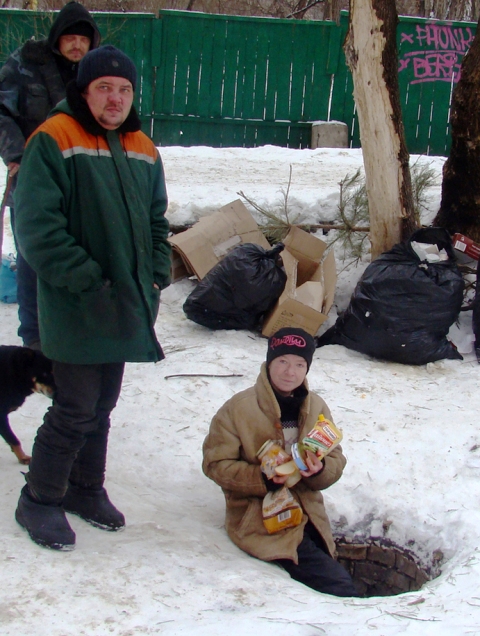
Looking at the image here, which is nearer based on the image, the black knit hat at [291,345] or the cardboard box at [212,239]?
the black knit hat at [291,345]

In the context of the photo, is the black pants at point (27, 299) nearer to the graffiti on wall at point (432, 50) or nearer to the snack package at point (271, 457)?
the snack package at point (271, 457)

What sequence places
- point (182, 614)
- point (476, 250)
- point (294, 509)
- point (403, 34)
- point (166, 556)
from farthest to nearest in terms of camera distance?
point (403, 34), point (476, 250), point (294, 509), point (166, 556), point (182, 614)

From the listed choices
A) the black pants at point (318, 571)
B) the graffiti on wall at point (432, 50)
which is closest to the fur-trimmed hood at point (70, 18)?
the black pants at point (318, 571)

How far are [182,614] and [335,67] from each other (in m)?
9.74

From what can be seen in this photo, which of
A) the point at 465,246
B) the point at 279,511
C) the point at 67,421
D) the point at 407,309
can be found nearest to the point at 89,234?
the point at 67,421

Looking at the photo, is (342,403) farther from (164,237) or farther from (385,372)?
(164,237)

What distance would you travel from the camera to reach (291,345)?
8.68 feet

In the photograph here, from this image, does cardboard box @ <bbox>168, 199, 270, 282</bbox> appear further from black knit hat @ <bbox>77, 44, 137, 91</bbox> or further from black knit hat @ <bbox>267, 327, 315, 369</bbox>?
black knit hat @ <bbox>77, 44, 137, 91</bbox>

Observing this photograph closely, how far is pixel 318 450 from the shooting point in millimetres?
2516

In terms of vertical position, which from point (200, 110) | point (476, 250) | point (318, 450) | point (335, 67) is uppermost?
point (335, 67)

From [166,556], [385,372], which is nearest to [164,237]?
[166,556]

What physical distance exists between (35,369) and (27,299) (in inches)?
36.2

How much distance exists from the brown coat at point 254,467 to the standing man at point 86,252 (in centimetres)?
52

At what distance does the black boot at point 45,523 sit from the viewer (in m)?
2.36
